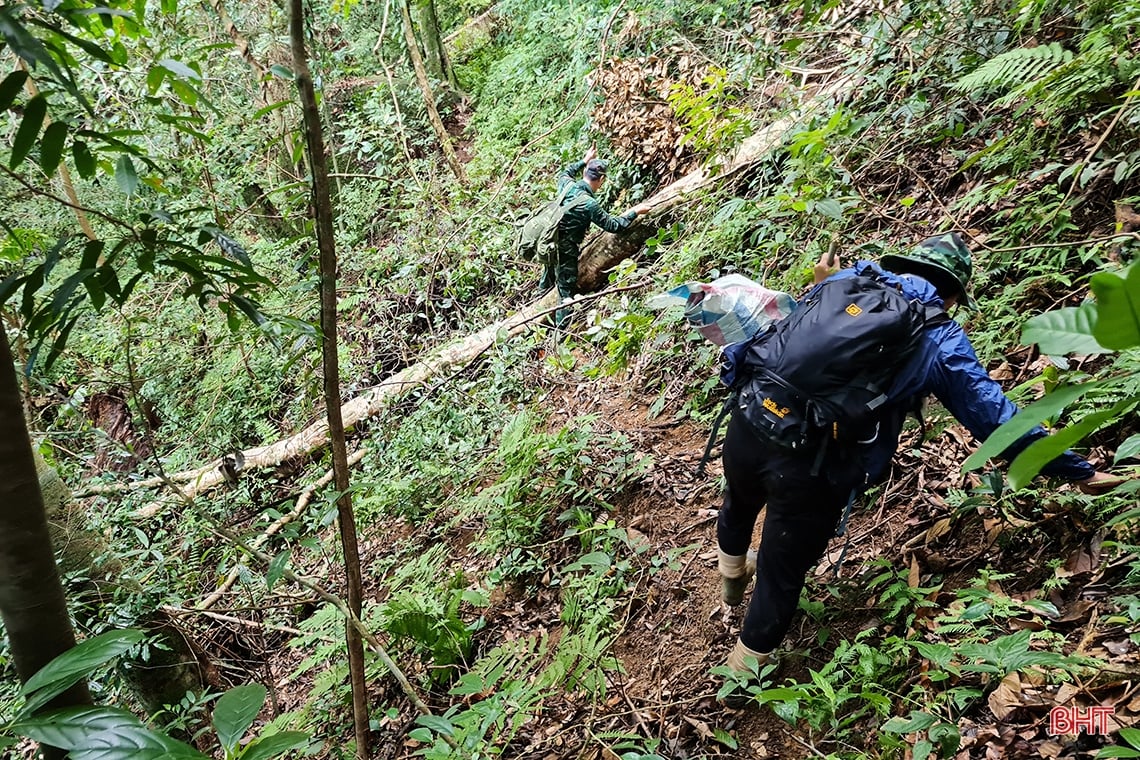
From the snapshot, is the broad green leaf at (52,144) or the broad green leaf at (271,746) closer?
the broad green leaf at (271,746)

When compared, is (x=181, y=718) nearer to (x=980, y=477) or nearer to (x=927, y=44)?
(x=980, y=477)

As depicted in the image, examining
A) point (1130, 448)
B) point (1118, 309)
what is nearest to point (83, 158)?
point (1118, 309)

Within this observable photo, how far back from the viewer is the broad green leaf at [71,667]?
1130 millimetres

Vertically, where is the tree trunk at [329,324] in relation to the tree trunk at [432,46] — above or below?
below

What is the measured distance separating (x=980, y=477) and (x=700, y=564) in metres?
1.62

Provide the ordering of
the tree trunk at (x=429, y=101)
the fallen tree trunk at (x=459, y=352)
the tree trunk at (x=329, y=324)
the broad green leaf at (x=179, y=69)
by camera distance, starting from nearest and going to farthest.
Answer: the broad green leaf at (x=179, y=69), the tree trunk at (x=329, y=324), the fallen tree trunk at (x=459, y=352), the tree trunk at (x=429, y=101)

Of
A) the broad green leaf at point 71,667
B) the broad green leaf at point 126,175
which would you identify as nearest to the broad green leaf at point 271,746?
the broad green leaf at point 71,667

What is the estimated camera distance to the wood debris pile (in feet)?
25.2

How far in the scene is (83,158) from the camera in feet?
5.39

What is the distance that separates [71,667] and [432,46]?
14470 mm

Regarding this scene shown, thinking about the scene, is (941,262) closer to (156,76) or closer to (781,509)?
(781,509)

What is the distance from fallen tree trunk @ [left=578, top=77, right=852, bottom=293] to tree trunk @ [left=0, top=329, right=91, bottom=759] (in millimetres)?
5933

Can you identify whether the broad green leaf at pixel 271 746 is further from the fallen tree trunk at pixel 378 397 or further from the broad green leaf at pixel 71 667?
the fallen tree trunk at pixel 378 397

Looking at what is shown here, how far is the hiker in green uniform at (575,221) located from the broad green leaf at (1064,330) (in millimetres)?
6204
